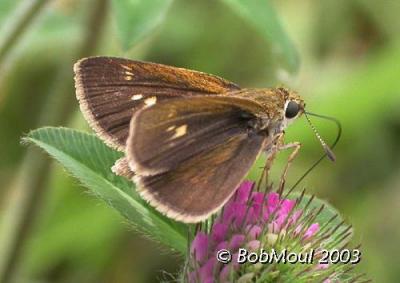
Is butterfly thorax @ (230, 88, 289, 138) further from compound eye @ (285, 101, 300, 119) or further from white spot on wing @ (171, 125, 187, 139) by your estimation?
white spot on wing @ (171, 125, 187, 139)

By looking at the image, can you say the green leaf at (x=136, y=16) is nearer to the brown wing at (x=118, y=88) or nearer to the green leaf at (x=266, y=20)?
the brown wing at (x=118, y=88)

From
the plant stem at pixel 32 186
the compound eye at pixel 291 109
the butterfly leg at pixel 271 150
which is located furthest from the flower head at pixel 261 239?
the plant stem at pixel 32 186

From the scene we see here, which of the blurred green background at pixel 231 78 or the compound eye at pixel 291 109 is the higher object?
the blurred green background at pixel 231 78

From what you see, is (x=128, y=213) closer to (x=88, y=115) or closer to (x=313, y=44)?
→ (x=88, y=115)

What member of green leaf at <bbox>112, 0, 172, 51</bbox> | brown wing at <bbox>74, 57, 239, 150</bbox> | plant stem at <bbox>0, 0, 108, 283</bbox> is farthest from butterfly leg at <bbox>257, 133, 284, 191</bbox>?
plant stem at <bbox>0, 0, 108, 283</bbox>

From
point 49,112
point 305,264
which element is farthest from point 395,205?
point 305,264

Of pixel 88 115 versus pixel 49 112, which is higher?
pixel 49 112
